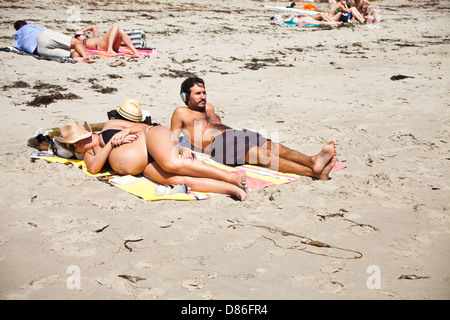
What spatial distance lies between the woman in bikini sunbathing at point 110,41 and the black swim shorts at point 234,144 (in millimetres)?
5055

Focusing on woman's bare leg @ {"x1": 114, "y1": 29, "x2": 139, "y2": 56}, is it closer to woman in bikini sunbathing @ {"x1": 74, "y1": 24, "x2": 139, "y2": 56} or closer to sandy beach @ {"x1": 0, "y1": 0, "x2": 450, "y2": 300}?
woman in bikini sunbathing @ {"x1": 74, "y1": 24, "x2": 139, "y2": 56}

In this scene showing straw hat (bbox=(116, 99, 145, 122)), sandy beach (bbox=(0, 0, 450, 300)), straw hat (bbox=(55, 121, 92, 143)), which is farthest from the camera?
straw hat (bbox=(116, 99, 145, 122))

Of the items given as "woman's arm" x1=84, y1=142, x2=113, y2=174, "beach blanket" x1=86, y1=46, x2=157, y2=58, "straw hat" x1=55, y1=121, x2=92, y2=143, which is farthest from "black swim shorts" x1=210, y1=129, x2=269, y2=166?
"beach blanket" x1=86, y1=46, x2=157, y2=58

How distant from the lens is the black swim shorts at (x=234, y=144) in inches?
170

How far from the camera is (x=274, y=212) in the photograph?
353 cm

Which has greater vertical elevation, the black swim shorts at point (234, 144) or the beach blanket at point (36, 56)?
the beach blanket at point (36, 56)

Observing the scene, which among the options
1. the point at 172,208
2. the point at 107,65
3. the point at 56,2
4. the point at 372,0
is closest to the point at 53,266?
the point at 172,208

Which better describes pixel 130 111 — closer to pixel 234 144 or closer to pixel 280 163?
pixel 234 144

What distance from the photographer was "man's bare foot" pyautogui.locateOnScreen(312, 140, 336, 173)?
13.1 ft

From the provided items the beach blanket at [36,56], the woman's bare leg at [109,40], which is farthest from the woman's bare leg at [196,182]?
the woman's bare leg at [109,40]

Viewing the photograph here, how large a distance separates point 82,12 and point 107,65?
5653mm

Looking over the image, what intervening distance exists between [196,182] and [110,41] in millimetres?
6067

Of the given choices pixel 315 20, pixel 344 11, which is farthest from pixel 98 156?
pixel 344 11

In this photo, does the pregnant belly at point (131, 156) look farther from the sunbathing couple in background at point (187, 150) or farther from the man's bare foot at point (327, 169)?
the man's bare foot at point (327, 169)
